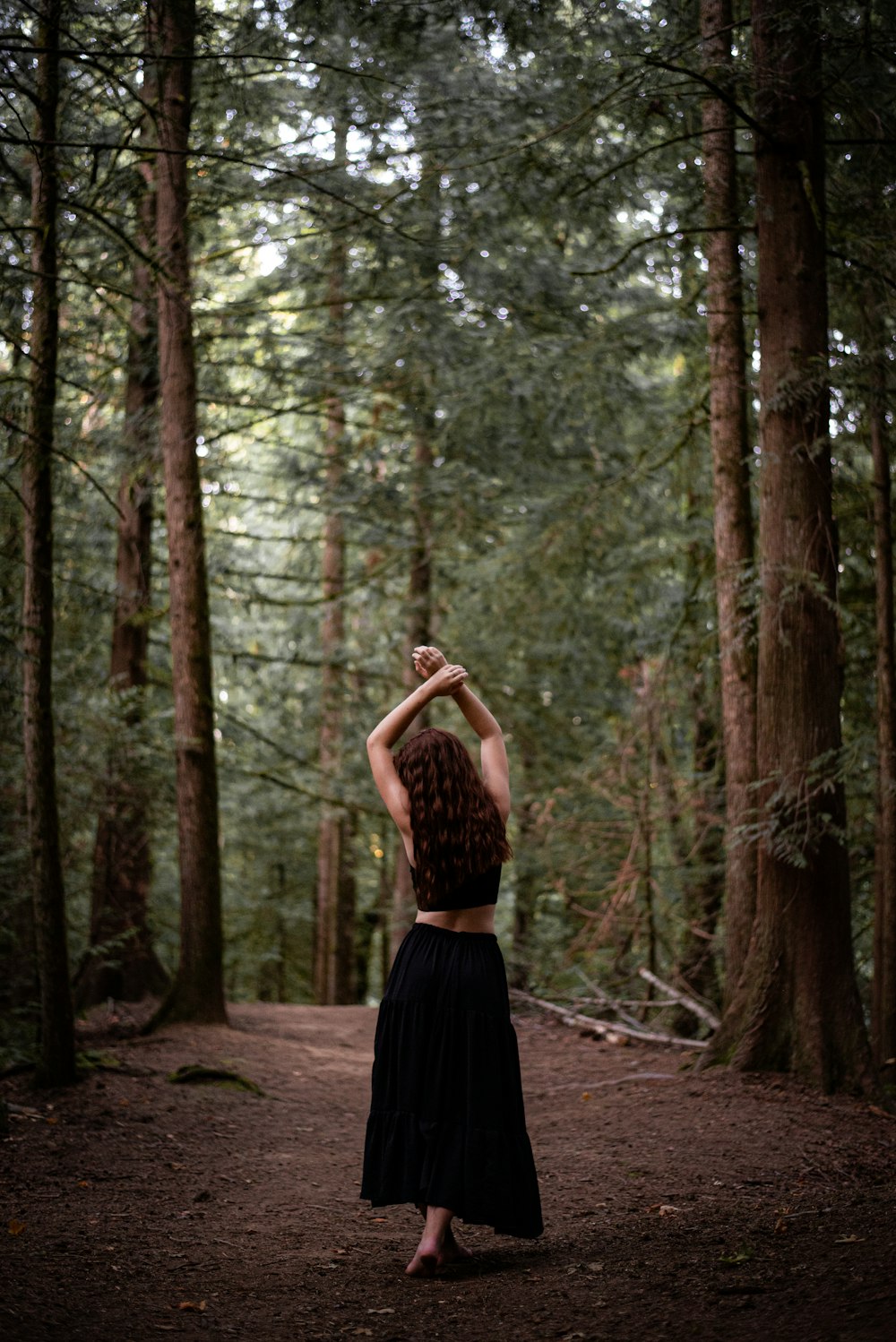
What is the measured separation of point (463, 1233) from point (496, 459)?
11.9 metres

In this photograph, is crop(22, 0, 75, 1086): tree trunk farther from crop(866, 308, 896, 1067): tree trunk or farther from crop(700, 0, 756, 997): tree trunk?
crop(866, 308, 896, 1067): tree trunk

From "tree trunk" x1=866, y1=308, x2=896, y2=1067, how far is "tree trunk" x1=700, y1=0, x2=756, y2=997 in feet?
3.03

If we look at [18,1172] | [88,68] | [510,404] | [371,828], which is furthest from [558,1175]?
[371,828]

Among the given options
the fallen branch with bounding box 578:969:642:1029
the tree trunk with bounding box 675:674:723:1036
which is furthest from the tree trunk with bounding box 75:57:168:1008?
the tree trunk with bounding box 675:674:723:1036

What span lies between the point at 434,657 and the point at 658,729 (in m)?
7.64

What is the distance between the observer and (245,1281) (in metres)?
4.16

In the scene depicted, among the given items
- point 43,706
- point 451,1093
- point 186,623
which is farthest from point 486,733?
point 186,623

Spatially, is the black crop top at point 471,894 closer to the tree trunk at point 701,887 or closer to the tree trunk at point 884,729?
the tree trunk at point 884,729

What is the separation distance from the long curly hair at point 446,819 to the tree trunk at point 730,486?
13.9 ft

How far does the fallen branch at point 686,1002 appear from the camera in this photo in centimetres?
1043

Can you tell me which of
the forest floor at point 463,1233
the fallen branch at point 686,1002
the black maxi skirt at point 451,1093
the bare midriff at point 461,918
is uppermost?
the bare midriff at point 461,918

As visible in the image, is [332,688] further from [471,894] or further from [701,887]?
[471,894]

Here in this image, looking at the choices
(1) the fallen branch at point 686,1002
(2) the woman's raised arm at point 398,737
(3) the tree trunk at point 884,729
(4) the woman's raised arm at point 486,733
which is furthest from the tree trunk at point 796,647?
(2) the woman's raised arm at point 398,737

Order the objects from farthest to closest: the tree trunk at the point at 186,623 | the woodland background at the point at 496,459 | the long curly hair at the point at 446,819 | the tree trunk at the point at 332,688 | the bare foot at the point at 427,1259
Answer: the tree trunk at the point at 332,688
the tree trunk at the point at 186,623
the woodland background at the point at 496,459
the long curly hair at the point at 446,819
the bare foot at the point at 427,1259
